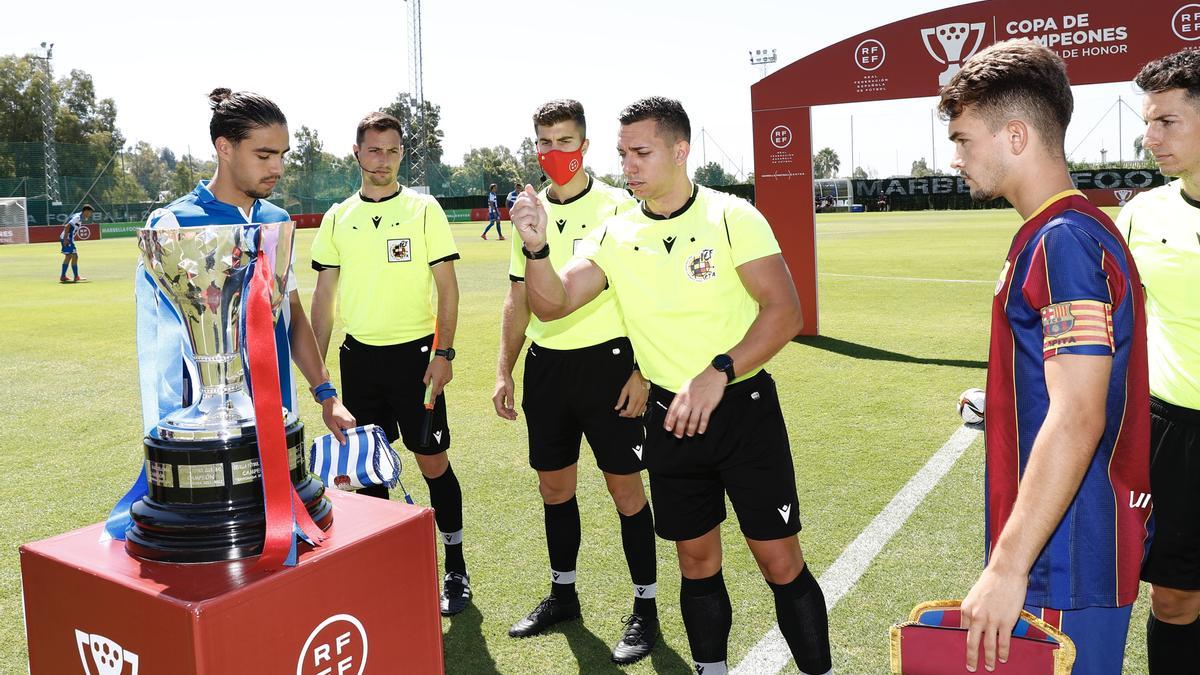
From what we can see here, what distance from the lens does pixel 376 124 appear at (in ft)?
14.3

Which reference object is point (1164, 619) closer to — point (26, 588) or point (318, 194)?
point (26, 588)

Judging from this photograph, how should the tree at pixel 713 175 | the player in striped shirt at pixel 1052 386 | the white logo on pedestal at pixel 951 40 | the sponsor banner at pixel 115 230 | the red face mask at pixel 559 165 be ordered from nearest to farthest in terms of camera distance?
1. the player in striped shirt at pixel 1052 386
2. the red face mask at pixel 559 165
3. the white logo on pedestal at pixel 951 40
4. the sponsor banner at pixel 115 230
5. the tree at pixel 713 175

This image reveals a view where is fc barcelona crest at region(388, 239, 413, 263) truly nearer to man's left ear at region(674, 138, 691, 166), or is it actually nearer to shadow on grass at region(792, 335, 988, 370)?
man's left ear at region(674, 138, 691, 166)

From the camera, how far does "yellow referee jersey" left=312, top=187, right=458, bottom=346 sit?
14.4 feet

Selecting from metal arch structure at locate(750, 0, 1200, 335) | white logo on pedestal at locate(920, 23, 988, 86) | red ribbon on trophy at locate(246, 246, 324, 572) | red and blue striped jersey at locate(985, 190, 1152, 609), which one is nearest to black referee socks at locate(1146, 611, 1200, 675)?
red and blue striped jersey at locate(985, 190, 1152, 609)

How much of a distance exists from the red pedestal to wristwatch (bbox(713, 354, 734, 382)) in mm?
1214

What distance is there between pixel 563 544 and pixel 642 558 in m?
0.37

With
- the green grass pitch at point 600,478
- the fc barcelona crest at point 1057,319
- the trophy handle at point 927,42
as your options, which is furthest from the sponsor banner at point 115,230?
the fc barcelona crest at point 1057,319

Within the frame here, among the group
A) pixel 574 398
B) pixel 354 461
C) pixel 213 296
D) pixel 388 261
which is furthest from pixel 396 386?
pixel 213 296

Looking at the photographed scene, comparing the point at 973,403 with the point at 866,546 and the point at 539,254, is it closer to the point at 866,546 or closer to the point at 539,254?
the point at 539,254

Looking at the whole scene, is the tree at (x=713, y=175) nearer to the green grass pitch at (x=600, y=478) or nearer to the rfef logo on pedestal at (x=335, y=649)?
the green grass pitch at (x=600, y=478)

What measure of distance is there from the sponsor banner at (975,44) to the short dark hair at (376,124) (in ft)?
23.1

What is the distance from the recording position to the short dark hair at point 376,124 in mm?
4359

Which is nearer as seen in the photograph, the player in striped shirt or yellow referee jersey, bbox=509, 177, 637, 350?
the player in striped shirt
